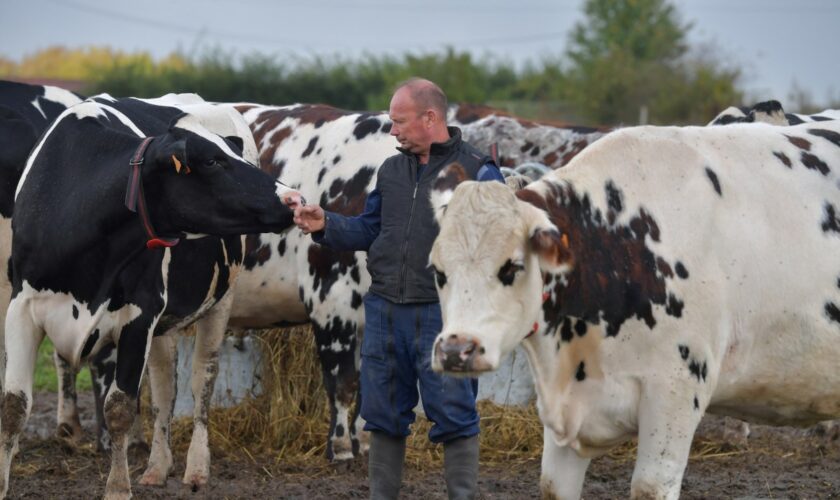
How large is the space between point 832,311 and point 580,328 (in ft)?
3.85

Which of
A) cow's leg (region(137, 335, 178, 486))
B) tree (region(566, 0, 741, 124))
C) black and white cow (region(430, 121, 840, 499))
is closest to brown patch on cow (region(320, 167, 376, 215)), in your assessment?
cow's leg (region(137, 335, 178, 486))

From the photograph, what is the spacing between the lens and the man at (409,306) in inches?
213

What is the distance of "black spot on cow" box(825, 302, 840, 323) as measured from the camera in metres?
5.37

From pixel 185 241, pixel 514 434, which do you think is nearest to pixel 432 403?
pixel 185 241

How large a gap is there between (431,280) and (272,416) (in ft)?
11.1

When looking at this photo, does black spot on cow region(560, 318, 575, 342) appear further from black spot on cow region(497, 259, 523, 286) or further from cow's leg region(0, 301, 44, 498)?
cow's leg region(0, 301, 44, 498)

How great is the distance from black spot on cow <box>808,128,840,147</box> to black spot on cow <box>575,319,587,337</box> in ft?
5.39

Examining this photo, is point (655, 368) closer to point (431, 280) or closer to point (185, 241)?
point (431, 280)

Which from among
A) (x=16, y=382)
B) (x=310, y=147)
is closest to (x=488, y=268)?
(x=16, y=382)

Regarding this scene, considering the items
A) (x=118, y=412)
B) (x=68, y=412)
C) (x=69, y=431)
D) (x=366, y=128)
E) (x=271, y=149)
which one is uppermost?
(x=366, y=128)

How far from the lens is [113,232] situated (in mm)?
6254

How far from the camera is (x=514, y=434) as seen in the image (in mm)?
8297

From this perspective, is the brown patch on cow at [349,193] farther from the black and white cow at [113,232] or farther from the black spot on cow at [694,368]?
the black spot on cow at [694,368]

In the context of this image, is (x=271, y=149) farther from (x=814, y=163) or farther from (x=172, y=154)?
(x=814, y=163)
